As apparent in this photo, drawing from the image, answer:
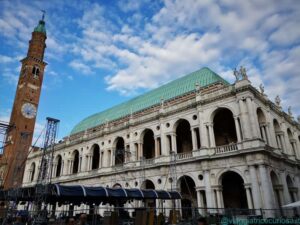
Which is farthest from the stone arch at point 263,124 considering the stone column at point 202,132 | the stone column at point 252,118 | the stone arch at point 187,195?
the stone arch at point 187,195

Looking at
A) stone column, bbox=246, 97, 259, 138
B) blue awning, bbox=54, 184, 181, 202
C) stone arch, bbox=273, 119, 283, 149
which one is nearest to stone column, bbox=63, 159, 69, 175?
blue awning, bbox=54, 184, 181, 202

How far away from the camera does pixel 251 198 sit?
928 inches

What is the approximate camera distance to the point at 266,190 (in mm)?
22719

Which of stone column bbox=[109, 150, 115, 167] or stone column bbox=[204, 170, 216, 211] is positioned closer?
stone column bbox=[204, 170, 216, 211]

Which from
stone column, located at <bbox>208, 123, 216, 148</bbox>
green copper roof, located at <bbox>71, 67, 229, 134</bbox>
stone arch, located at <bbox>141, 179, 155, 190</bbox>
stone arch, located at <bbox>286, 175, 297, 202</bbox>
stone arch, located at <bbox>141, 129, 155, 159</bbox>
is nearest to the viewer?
stone column, located at <bbox>208, 123, 216, 148</bbox>

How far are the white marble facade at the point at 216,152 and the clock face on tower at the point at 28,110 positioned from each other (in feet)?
80.8

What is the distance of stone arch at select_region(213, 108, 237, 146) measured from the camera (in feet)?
107

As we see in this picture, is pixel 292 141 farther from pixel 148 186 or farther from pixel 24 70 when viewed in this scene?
pixel 24 70

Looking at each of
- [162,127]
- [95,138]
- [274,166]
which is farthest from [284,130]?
[95,138]

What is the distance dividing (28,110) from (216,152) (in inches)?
1864

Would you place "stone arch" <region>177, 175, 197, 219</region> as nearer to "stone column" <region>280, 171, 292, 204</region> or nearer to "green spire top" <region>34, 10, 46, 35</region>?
"stone column" <region>280, 171, 292, 204</region>

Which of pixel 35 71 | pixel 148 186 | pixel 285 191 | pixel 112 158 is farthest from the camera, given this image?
pixel 35 71

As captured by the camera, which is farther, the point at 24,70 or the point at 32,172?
the point at 24,70

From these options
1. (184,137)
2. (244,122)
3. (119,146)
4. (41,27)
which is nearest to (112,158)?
(119,146)
